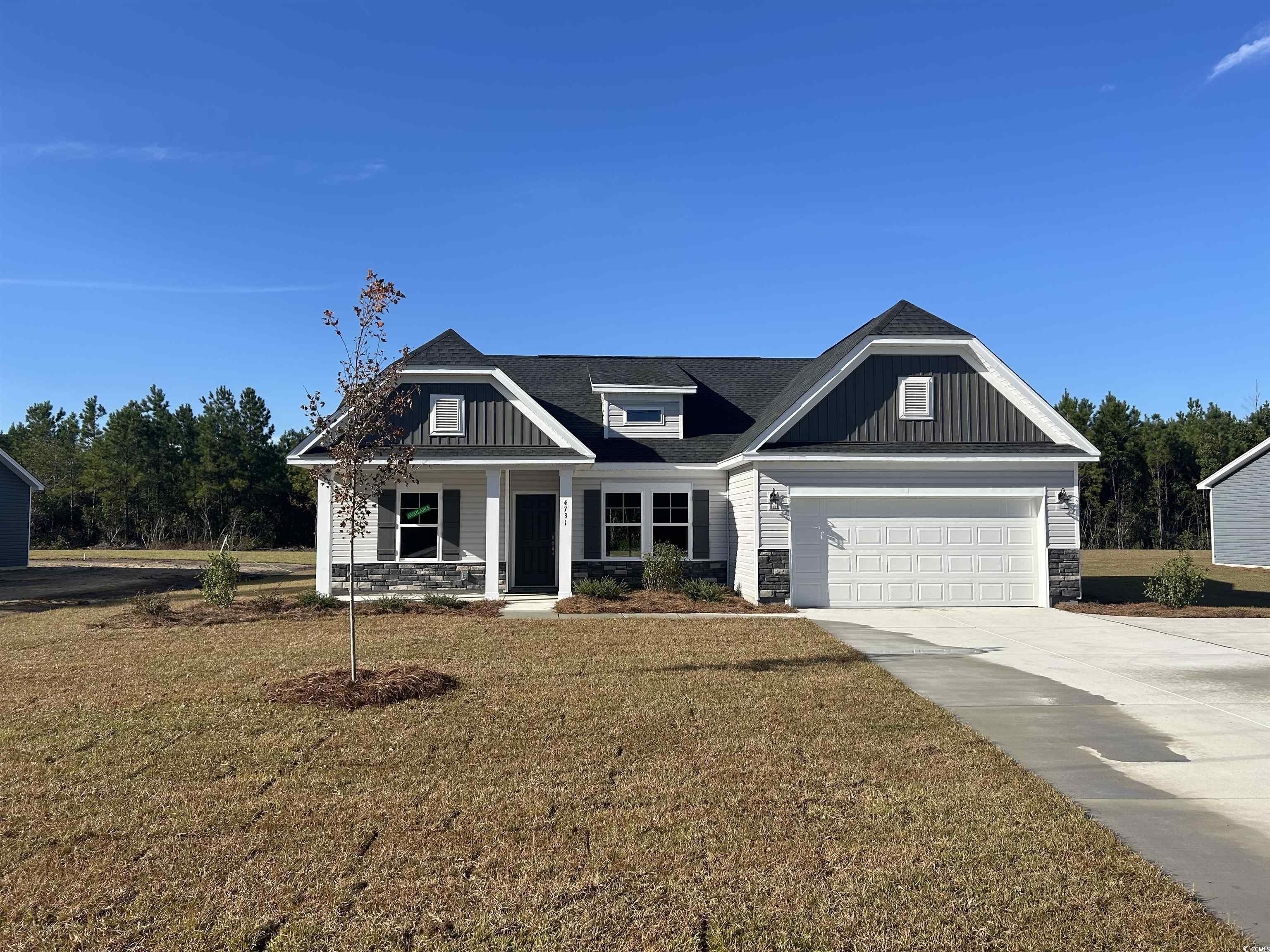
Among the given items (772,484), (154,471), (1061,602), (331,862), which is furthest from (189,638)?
(154,471)

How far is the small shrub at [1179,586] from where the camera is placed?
50.9 feet

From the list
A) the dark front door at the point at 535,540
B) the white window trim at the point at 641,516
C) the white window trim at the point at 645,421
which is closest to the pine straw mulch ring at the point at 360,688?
the white window trim at the point at 641,516

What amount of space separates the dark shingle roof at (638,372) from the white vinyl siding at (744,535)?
309 cm

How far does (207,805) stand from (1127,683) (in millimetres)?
8900

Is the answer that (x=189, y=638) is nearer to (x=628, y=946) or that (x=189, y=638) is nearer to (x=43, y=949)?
(x=43, y=949)

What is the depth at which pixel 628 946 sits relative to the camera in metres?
3.36

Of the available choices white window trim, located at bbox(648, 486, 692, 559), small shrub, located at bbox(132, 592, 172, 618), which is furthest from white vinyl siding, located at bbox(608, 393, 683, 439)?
small shrub, located at bbox(132, 592, 172, 618)

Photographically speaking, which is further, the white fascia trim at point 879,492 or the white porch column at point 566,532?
the white porch column at point 566,532

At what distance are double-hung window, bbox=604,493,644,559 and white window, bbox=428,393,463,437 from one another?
365 centimetres

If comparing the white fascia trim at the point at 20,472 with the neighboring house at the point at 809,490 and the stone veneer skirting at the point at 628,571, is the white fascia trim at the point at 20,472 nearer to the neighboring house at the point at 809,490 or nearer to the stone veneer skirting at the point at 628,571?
the neighboring house at the point at 809,490

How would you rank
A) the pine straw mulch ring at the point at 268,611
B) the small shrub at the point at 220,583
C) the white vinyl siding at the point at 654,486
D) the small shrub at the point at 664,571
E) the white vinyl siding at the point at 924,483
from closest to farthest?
1. the pine straw mulch ring at the point at 268,611
2. the small shrub at the point at 220,583
3. the white vinyl siding at the point at 924,483
4. the small shrub at the point at 664,571
5. the white vinyl siding at the point at 654,486

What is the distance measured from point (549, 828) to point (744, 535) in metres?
12.6

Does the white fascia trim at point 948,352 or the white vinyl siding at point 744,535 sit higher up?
the white fascia trim at point 948,352

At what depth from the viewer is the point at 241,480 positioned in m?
47.9
